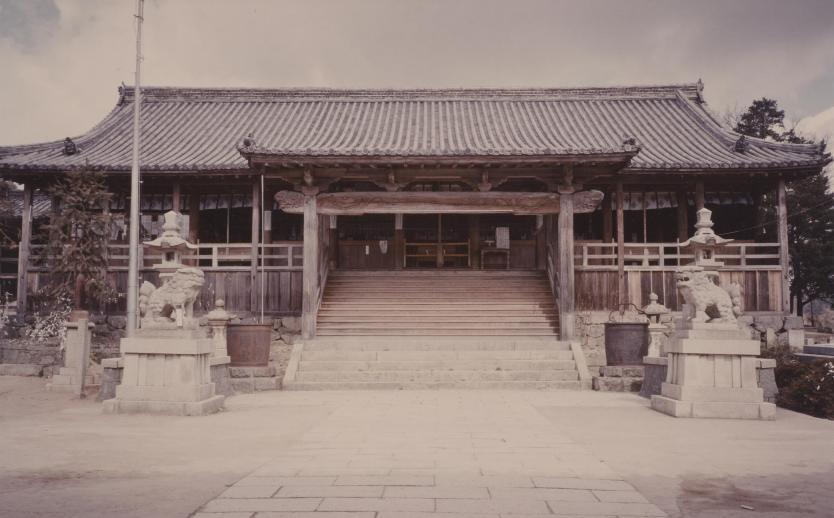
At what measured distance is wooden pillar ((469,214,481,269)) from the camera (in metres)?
20.0

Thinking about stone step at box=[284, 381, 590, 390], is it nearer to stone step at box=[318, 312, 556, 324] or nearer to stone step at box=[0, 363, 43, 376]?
stone step at box=[318, 312, 556, 324]

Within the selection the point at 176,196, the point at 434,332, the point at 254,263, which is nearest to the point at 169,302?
the point at 254,263

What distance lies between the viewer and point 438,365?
12.5m

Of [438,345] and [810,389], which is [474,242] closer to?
[438,345]

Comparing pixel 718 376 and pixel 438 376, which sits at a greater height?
pixel 718 376

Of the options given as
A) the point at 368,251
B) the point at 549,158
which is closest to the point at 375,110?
the point at 368,251

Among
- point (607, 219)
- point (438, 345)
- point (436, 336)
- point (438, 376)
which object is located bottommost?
point (438, 376)

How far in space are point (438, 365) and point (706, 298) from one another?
5.49 metres

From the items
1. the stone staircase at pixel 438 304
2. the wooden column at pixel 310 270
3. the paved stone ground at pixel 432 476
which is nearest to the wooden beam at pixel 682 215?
the stone staircase at pixel 438 304

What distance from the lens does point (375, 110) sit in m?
21.4

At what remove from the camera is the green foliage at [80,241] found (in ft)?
43.5

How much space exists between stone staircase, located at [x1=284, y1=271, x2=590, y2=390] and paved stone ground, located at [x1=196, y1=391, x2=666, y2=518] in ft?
12.7

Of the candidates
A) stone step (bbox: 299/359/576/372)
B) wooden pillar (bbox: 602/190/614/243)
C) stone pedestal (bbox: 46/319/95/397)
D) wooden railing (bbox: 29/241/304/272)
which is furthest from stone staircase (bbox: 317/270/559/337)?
stone pedestal (bbox: 46/319/95/397)

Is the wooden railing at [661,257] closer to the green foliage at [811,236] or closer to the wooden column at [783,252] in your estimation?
the wooden column at [783,252]
